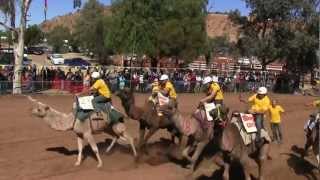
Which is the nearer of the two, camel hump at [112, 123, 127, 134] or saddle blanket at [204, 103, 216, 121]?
saddle blanket at [204, 103, 216, 121]

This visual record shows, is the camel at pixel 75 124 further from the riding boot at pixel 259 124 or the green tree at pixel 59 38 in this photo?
the green tree at pixel 59 38

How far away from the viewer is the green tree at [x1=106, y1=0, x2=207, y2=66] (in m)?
58.2

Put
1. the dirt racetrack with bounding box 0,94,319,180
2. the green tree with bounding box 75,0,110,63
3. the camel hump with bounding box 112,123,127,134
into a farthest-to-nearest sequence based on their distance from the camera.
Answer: the green tree with bounding box 75,0,110,63, the camel hump with bounding box 112,123,127,134, the dirt racetrack with bounding box 0,94,319,180

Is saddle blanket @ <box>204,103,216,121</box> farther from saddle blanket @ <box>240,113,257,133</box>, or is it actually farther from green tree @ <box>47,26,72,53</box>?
green tree @ <box>47,26,72,53</box>

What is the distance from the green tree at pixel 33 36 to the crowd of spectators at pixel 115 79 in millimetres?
66041

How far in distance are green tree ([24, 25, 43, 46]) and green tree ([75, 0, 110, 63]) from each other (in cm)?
1252

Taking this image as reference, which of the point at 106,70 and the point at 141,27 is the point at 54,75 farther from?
the point at 141,27

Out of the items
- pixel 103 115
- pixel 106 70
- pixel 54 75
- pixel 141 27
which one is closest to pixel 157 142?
pixel 103 115

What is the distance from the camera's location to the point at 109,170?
15.6 meters

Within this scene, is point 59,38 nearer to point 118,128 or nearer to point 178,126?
point 118,128

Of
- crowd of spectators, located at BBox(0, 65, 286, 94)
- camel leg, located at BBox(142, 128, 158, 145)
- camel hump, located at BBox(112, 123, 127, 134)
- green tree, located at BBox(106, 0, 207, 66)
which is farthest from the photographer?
green tree, located at BBox(106, 0, 207, 66)

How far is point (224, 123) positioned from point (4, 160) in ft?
18.0

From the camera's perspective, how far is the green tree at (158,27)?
58.2 metres

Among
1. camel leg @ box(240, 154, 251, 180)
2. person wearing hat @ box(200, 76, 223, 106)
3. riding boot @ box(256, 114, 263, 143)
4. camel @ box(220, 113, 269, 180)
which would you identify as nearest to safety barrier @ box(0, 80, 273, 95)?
person wearing hat @ box(200, 76, 223, 106)
